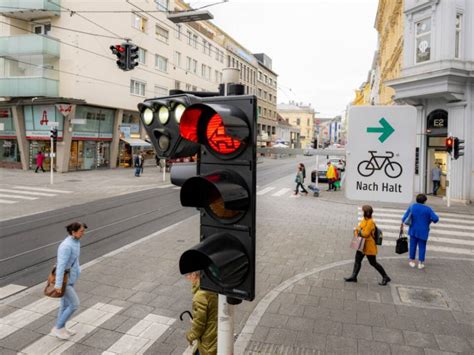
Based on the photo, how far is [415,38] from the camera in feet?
65.6

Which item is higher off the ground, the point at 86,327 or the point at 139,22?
the point at 139,22

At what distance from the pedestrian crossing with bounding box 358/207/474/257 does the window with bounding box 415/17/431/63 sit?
8296mm

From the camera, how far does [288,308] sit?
251 inches

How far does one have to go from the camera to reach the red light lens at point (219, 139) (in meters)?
2.47

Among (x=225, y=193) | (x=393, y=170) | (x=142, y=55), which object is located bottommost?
(x=225, y=193)

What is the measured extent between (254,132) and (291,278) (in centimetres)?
597

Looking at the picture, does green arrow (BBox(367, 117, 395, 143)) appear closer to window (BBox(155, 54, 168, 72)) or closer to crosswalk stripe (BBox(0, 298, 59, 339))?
crosswalk stripe (BBox(0, 298, 59, 339))

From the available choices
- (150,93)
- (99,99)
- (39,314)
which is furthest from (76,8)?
(39,314)

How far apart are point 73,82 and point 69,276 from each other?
2579cm

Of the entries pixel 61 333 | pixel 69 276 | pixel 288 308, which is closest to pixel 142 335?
pixel 61 333

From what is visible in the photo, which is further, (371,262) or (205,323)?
(371,262)

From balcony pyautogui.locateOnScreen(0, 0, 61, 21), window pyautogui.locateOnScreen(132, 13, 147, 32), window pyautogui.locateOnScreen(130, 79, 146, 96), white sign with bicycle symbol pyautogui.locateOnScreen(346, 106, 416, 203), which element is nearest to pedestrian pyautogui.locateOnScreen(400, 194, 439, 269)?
white sign with bicycle symbol pyautogui.locateOnScreen(346, 106, 416, 203)

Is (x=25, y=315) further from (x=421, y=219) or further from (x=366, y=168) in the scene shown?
(x=421, y=219)

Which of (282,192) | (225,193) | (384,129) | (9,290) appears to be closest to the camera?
(225,193)
